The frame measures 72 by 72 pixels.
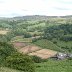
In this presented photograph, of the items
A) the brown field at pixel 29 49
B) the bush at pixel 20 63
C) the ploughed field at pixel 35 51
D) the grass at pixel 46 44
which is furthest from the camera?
the grass at pixel 46 44

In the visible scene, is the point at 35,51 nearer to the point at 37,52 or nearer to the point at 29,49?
the point at 37,52

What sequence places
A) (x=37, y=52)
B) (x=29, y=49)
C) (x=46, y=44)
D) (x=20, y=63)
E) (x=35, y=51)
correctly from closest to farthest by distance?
(x=20, y=63)
(x=37, y=52)
(x=35, y=51)
(x=29, y=49)
(x=46, y=44)

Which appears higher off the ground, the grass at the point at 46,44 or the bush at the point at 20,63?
the bush at the point at 20,63

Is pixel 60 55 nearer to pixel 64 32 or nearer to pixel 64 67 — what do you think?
pixel 64 67

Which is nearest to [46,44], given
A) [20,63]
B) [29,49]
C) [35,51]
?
[29,49]

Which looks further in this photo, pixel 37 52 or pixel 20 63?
pixel 37 52

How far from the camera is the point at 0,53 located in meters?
73.4

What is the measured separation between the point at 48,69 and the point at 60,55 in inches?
1362

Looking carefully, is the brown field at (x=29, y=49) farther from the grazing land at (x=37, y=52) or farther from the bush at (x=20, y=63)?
the bush at (x=20, y=63)

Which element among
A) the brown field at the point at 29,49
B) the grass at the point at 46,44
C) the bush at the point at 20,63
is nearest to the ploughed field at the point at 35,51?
the brown field at the point at 29,49

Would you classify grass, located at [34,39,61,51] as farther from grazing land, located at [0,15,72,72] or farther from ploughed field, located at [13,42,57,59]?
ploughed field, located at [13,42,57,59]

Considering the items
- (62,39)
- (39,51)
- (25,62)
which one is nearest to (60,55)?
(39,51)

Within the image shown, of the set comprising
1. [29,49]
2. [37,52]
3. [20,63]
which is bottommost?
[37,52]

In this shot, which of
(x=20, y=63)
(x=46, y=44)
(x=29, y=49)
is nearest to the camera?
(x=20, y=63)
